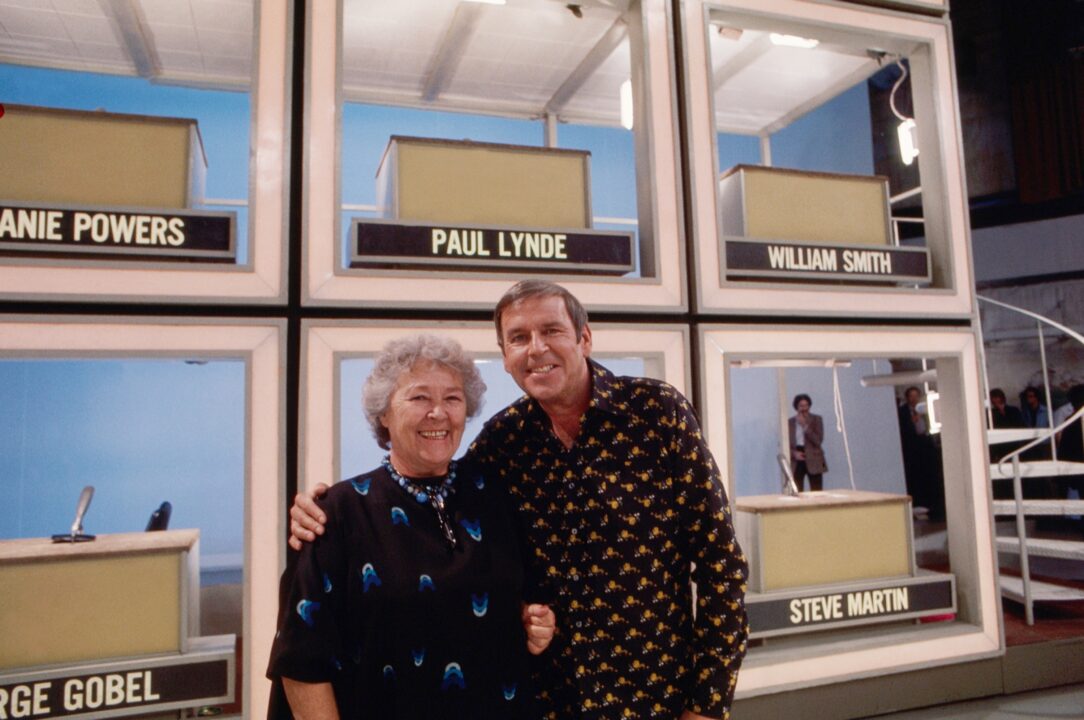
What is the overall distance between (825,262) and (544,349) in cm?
223

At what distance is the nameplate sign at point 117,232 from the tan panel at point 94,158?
7 centimetres

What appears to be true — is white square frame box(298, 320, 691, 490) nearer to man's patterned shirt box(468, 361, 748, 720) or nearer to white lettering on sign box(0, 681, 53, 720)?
white lettering on sign box(0, 681, 53, 720)

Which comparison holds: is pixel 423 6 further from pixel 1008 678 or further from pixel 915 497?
pixel 915 497

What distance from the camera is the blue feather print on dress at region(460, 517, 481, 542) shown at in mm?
1546

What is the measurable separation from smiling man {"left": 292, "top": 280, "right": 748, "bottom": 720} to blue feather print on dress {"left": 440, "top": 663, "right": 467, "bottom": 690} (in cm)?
29

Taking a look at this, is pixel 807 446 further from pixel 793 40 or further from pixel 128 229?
pixel 128 229

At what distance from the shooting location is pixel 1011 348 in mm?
10125

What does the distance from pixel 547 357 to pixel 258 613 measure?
1.57 m

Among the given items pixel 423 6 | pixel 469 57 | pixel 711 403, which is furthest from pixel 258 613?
pixel 469 57

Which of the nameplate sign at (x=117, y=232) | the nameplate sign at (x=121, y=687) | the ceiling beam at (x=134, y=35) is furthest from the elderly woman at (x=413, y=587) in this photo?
the ceiling beam at (x=134, y=35)

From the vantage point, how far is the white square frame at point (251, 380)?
2363mm

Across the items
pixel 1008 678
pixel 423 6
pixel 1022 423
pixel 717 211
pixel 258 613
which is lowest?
pixel 1008 678

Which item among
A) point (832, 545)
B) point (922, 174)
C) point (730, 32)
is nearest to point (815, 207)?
point (922, 174)

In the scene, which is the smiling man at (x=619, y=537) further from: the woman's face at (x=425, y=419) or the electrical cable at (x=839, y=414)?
the electrical cable at (x=839, y=414)
